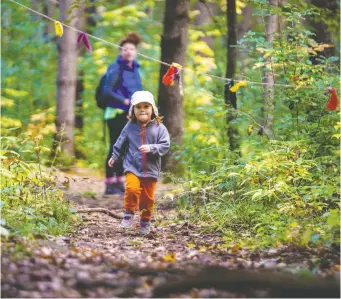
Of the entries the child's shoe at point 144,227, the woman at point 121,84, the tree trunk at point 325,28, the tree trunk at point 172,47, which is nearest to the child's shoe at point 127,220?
the child's shoe at point 144,227

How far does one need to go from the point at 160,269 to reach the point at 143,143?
2.40 m

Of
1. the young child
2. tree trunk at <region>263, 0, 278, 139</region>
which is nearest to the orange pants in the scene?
the young child

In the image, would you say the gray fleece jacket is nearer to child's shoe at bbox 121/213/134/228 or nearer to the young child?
the young child

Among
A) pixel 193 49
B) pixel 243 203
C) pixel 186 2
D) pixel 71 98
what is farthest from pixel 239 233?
pixel 193 49

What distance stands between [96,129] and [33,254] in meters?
14.2

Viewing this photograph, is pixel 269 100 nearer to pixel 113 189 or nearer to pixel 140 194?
pixel 140 194

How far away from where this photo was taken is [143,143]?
265 inches

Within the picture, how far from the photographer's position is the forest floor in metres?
3.86

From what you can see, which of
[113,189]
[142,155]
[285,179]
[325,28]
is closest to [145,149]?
[142,155]

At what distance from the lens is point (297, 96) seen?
747cm

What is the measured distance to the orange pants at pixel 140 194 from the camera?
21.7 ft

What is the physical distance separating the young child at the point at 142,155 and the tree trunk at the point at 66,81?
6.09m

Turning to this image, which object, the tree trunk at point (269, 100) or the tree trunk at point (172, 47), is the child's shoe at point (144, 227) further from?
the tree trunk at point (172, 47)

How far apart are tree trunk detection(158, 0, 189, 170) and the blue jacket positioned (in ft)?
2.66
